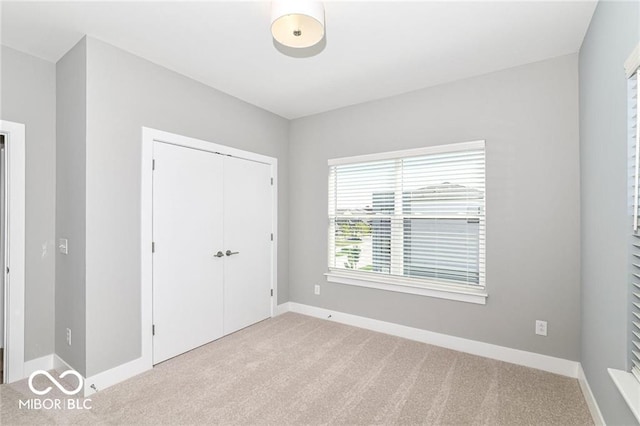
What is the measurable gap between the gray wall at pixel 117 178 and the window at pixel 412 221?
208 centimetres

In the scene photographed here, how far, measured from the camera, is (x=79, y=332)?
2361 mm

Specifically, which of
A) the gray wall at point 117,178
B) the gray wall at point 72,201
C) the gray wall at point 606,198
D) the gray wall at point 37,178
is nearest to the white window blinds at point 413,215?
the gray wall at point 606,198

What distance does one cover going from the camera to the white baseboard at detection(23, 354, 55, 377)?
8.34 feet

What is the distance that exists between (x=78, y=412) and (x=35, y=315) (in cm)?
109

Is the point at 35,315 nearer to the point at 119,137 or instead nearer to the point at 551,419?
the point at 119,137

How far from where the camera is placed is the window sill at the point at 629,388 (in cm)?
125

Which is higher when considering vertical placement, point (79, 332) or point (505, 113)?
point (505, 113)

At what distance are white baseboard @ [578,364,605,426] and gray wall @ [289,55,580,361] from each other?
186mm

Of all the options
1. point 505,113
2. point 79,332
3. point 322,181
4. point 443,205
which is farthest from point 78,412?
point 505,113

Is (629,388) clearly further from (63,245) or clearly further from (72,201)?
(63,245)

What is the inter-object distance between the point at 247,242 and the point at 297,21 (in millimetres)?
2503

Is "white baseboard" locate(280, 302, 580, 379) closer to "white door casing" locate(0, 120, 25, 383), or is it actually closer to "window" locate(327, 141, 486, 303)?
"window" locate(327, 141, 486, 303)

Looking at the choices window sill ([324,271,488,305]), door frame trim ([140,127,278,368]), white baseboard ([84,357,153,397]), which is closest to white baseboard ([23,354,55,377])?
white baseboard ([84,357,153,397])

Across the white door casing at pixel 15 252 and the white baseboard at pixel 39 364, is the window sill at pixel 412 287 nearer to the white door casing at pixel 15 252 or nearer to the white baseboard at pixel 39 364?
the white baseboard at pixel 39 364
